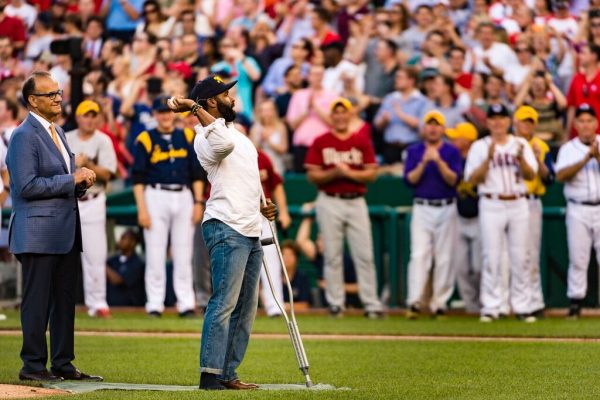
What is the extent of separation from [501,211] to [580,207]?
97 centimetres

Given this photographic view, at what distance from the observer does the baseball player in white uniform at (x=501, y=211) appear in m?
16.1

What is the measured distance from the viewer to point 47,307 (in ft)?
33.6

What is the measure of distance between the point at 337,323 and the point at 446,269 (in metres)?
1.76

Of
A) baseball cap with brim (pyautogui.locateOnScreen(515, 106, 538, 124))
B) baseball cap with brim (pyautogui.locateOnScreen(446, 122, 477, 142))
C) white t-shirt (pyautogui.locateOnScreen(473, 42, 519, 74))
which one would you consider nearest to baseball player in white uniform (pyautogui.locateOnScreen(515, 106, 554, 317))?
baseball cap with brim (pyautogui.locateOnScreen(515, 106, 538, 124))

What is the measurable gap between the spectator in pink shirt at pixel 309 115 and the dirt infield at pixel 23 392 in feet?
33.7

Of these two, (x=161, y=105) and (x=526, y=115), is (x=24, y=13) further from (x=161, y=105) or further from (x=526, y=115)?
(x=526, y=115)

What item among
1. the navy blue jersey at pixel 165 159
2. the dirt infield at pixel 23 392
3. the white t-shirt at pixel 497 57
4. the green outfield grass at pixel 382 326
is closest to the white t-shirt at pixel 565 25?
the white t-shirt at pixel 497 57

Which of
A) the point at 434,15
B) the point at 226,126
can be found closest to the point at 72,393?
the point at 226,126

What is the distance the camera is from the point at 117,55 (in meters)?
23.1

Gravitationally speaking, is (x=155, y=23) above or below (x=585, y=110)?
above

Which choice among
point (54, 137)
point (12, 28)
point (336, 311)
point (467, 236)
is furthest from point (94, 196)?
point (12, 28)

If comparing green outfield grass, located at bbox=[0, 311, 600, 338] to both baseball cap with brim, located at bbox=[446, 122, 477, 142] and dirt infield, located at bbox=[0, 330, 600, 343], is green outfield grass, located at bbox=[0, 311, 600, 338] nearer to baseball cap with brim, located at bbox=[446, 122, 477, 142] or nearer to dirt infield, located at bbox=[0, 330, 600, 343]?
dirt infield, located at bbox=[0, 330, 600, 343]

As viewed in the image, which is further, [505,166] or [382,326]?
[505,166]

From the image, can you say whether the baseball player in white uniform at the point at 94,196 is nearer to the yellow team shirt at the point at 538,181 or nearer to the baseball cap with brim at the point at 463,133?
the baseball cap with brim at the point at 463,133
